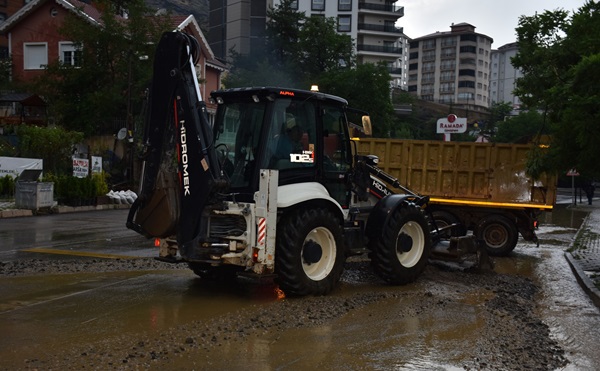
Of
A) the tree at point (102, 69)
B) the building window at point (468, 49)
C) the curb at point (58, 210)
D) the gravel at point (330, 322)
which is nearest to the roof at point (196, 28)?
the tree at point (102, 69)

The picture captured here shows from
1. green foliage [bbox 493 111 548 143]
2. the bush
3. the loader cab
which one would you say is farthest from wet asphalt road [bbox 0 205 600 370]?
green foliage [bbox 493 111 548 143]

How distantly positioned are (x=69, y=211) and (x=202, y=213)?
16053 millimetres

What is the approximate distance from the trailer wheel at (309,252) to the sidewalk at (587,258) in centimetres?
377

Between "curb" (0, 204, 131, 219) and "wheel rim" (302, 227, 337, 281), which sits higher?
"wheel rim" (302, 227, 337, 281)

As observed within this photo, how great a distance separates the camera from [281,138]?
26.8ft

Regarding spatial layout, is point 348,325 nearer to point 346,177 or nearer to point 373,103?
point 346,177

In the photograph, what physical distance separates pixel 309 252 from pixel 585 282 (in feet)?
16.6

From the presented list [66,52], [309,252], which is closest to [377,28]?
[66,52]

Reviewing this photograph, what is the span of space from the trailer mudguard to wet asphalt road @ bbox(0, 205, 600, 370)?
0.82 m

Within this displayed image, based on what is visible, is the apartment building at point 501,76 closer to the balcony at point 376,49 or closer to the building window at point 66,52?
the balcony at point 376,49

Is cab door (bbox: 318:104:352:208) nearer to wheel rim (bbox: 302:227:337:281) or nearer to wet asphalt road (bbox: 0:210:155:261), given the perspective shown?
wheel rim (bbox: 302:227:337:281)

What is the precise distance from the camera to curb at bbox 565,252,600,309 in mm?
9088

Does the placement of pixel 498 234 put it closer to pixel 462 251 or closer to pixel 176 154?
pixel 462 251

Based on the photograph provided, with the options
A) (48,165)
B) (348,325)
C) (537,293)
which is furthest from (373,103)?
(348,325)
